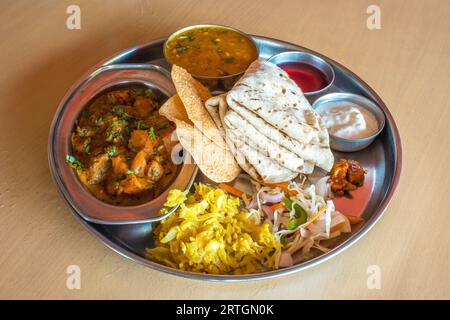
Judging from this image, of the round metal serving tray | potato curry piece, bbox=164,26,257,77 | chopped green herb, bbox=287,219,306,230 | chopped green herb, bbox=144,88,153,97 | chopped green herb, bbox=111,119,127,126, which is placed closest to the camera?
the round metal serving tray

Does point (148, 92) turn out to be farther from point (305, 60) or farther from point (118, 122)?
point (305, 60)

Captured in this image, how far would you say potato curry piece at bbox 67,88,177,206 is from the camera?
211 centimetres

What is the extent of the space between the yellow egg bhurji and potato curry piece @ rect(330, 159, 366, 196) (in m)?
0.48

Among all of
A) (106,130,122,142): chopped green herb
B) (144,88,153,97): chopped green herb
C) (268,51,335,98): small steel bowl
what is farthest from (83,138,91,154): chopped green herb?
(268,51,335,98): small steel bowl

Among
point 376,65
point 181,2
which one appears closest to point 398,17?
point 376,65

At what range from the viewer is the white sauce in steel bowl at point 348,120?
2.36m

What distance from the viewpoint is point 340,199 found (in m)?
2.23

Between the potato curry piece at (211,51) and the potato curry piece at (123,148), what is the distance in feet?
1.11

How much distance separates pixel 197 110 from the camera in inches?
85.9

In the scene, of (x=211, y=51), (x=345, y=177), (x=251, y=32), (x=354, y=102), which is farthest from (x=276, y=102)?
(x=251, y=32)

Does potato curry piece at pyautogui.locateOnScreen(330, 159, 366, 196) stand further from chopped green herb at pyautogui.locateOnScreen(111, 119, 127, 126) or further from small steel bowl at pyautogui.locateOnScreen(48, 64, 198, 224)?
chopped green herb at pyautogui.locateOnScreen(111, 119, 127, 126)

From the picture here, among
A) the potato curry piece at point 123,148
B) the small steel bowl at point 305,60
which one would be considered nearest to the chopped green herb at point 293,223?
the potato curry piece at point 123,148

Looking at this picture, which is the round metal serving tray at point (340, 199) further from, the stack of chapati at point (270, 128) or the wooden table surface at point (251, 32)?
the stack of chapati at point (270, 128)

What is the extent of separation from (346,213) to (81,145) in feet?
4.64
